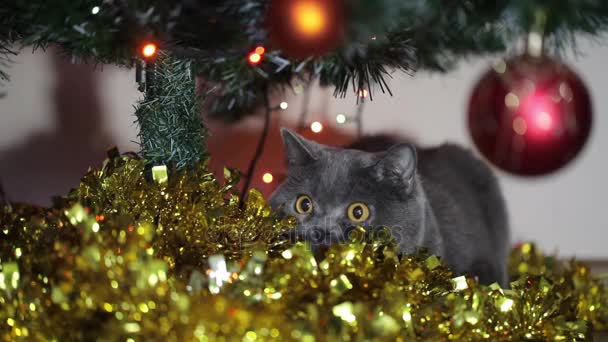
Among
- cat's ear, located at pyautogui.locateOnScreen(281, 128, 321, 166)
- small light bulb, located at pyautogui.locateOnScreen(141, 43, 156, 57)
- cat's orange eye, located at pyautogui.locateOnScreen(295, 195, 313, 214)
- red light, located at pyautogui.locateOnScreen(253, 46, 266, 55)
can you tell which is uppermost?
small light bulb, located at pyautogui.locateOnScreen(141, 43, 156, 57)

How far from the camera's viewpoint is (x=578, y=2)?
19.1 inches

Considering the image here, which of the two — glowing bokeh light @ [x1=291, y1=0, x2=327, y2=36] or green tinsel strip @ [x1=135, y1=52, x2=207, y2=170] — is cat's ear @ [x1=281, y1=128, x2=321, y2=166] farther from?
glowing bokeh light @ [x1=291, y1=0, x2=327, y2=36]

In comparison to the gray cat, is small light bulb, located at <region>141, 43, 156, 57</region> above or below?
above

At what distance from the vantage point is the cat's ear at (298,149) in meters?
0.90

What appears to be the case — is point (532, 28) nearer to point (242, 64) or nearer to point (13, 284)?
point (242, 64)

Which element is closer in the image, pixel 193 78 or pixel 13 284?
pixel 13 284

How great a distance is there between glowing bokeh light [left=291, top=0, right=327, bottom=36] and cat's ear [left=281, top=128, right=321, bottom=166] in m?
0.36

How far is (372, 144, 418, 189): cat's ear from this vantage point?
0.87 m

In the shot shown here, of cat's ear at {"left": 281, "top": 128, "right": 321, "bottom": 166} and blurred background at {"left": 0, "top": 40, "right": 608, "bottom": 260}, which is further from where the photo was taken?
blurred background at {"left": 0, "top": 40, "right": 608, "bottom": 260}

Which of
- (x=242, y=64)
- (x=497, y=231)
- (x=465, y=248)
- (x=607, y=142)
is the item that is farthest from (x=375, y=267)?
(x=607, y=142)

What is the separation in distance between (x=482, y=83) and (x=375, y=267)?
0.97 ft

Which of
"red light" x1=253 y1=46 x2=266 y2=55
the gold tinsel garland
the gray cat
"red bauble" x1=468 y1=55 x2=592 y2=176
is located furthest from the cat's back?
"red light" x1=253 y1=46 x2=266 y2=55

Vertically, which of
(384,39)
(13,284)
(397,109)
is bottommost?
(13,284)

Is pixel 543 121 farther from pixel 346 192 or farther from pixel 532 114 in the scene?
pixel 346 192
